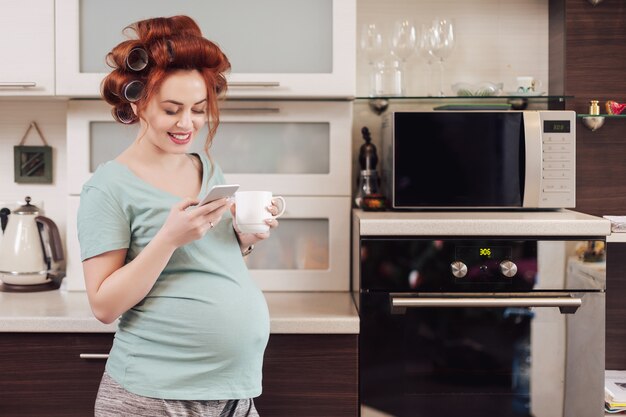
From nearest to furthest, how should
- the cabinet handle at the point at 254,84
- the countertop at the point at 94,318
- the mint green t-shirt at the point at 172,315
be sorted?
the mint green t-shirt at the point at 172,315, the countertop at the point at 94,318, the cabinet handle at the point at 254,84

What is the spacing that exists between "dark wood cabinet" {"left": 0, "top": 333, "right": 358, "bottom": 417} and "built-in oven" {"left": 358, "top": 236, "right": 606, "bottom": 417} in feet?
0.21

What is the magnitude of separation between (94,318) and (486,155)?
1.13 metres

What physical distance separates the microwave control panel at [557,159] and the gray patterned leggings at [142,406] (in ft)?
3.55

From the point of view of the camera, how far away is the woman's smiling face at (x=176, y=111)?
131 cm

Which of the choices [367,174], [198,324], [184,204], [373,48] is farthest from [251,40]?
[198,324]

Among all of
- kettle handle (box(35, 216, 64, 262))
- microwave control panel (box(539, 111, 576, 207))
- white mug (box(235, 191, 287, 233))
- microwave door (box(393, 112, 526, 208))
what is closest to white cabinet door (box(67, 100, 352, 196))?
kettle handle (box(35, 216, 64, 262))

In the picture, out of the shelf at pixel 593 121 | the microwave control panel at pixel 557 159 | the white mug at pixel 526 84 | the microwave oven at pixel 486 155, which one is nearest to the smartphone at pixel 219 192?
the microwave oven at pixel 486 155

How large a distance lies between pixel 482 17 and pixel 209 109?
125cm

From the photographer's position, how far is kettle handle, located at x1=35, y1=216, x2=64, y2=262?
207cm

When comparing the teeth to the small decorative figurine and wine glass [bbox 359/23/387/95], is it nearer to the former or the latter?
wine glass [bbox 359/23/387/95]

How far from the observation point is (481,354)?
71.1 inches

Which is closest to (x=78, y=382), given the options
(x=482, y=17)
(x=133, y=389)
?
(x=133, y=389)

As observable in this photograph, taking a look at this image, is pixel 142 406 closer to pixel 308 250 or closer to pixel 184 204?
pixel 184 204

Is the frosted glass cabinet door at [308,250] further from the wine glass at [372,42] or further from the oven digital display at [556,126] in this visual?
the oven digital display at [556,126]
